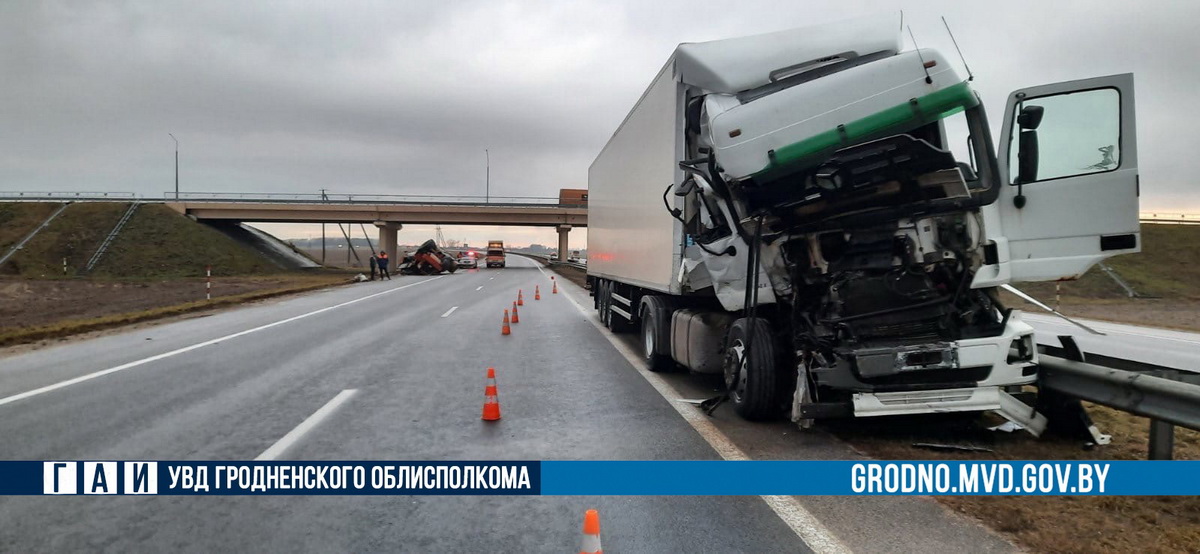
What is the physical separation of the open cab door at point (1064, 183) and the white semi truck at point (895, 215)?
0.01 m

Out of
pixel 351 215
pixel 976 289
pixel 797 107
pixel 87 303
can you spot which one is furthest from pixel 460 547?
pixel 351 215

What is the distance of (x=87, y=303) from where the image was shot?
2100 centimetres

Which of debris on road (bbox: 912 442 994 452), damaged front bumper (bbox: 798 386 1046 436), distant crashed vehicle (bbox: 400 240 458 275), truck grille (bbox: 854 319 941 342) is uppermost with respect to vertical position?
distant crashed vehicle (bbox: 400 240 458 275)

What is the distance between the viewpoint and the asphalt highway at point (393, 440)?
12.1 ft

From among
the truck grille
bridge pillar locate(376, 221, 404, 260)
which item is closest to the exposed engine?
the truck grille

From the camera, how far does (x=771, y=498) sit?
4363 mm

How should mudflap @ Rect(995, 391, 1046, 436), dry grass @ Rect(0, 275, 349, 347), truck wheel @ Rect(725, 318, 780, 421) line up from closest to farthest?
mudflap @ Rect(995, 391, 1046, 436)
truck wheel @ Rect(725, 318, 780, 421)
dry grass @ Rect(0, 275, 349, 347)

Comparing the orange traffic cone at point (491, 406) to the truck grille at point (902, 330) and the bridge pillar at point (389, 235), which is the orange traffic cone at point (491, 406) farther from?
the bridge pillar at point (389, 235)

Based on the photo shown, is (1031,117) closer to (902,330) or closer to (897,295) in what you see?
(897,295)

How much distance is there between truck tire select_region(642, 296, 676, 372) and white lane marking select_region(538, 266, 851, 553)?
182 mm

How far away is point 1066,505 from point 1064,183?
246 centimetres

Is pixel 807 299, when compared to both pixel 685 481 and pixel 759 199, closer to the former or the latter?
pixel 759 199

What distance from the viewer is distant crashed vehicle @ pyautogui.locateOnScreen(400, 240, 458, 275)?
150ft

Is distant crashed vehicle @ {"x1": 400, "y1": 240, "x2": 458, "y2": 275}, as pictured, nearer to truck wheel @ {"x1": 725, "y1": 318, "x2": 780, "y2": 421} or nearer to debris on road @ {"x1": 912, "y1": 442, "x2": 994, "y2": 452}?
truck wheel @ {"x1": 725, "y1": 318, "x2": 780, "y2": 421}
